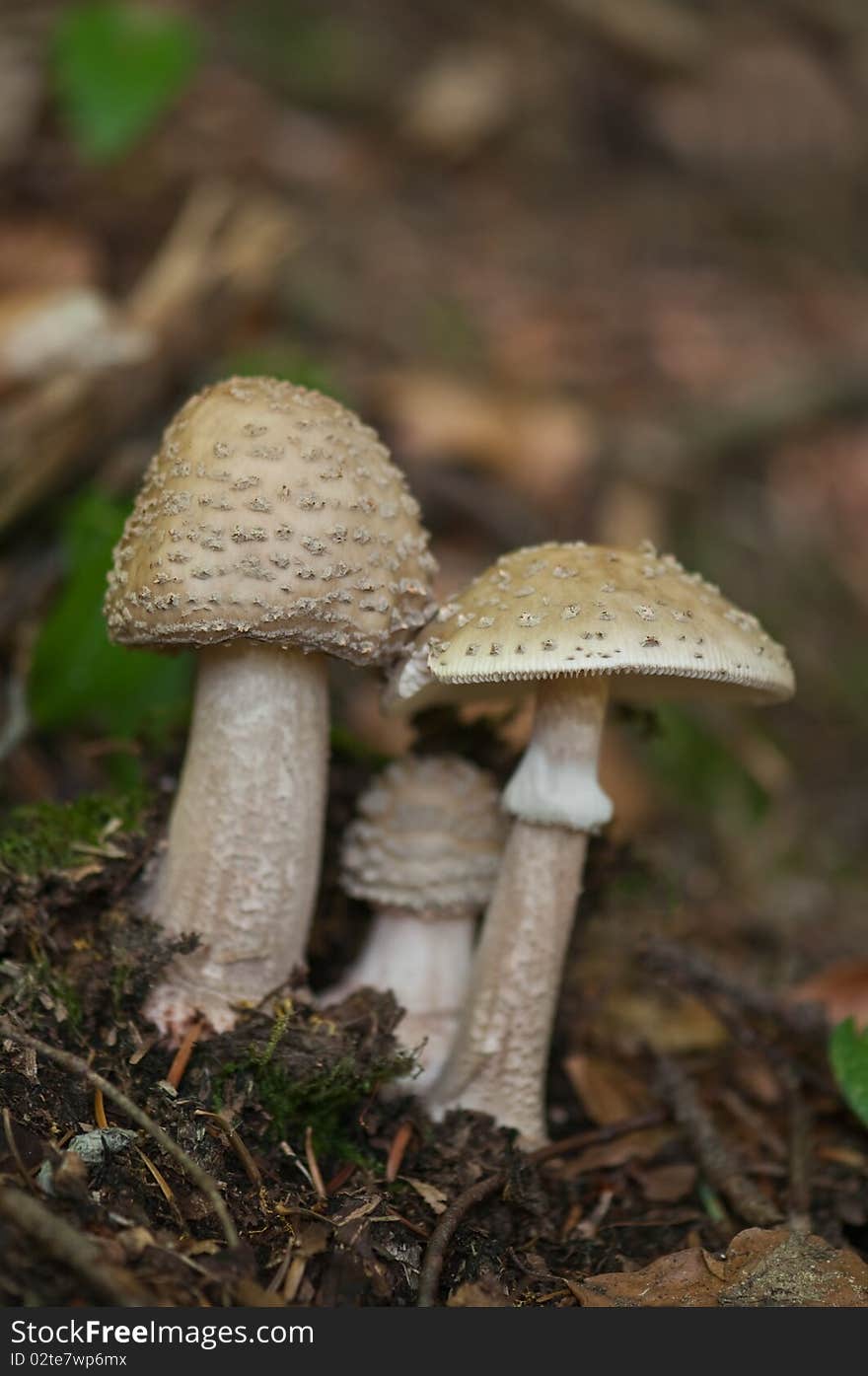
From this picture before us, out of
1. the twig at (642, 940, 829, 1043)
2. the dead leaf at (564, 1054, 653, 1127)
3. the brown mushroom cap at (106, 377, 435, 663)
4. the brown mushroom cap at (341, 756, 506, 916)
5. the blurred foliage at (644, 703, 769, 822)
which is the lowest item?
the dead leaf at (564, 1054, 653, 1127)

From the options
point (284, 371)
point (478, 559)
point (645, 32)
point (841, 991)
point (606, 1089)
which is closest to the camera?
point (606, 1089)

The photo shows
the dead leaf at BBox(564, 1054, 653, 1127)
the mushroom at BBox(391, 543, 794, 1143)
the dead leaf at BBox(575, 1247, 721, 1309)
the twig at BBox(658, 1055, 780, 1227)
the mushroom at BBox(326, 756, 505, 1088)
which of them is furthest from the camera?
the dead leaf at BBox(564, 1054, 653, 1127)

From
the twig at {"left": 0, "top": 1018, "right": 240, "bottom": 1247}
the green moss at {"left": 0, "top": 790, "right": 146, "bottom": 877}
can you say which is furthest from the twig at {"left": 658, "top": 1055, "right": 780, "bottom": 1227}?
the green moss at {"left": 0, "top": 790, "right": 146, "bottom": 877}

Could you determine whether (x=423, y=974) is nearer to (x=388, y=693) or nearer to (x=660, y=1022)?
(x=388, y=693)

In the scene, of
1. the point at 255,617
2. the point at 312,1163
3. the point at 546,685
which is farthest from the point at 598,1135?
the point at 255,617

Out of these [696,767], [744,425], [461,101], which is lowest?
[696,767]

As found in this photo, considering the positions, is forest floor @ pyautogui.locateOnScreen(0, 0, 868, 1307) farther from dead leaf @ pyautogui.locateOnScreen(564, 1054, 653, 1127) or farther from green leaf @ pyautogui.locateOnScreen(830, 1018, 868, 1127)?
green leaf @ pyautogui.locateOnScreen(830, 1018, 868, 1127)

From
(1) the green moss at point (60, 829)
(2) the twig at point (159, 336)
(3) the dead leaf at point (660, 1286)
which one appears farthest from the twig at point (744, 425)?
(3) the dead leaf at point (660, 1286)

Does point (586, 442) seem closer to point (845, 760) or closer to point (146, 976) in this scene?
point (845, 760)
